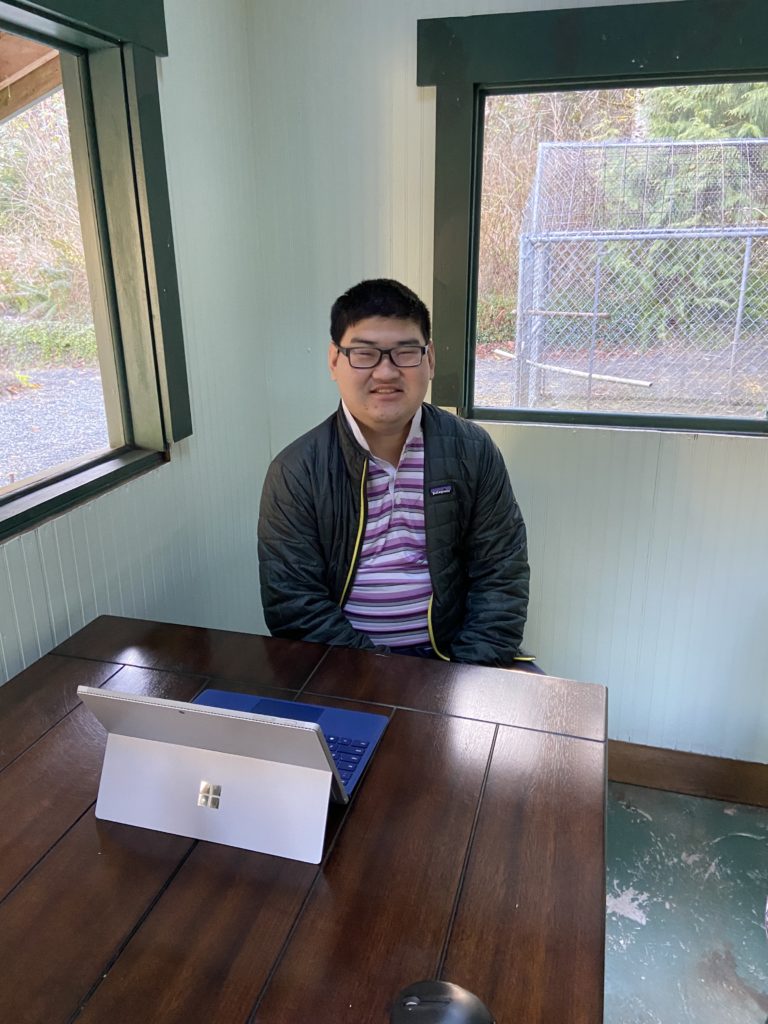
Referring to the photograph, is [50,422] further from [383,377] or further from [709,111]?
[709,111]

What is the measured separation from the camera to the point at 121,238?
1558 millimetres

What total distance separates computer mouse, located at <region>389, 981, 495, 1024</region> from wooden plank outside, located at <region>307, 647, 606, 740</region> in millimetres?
450

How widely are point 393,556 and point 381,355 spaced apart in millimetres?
419

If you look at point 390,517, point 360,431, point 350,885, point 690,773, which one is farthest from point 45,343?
point 690,773

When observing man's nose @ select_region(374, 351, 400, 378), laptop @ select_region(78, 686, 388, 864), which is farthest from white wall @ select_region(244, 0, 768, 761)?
laptop @ select_region(78, 686, 388, 864)

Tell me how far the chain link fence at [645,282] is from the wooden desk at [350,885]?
3.62ft

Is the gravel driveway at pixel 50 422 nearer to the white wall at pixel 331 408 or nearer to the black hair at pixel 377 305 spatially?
the white wall at pixel 331 408

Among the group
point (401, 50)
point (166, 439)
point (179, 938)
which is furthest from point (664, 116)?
point (179, 938)

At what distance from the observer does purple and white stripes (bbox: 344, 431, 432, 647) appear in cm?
154

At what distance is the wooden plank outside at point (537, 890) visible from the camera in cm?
70

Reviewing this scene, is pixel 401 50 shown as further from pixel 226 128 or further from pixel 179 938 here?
pixel 179 938

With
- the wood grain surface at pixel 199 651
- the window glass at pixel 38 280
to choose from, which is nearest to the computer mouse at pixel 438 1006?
the wood grain surface at pixel 199 651

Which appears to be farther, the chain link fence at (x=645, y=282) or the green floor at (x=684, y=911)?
the chain link fence at (x=645, y=282)

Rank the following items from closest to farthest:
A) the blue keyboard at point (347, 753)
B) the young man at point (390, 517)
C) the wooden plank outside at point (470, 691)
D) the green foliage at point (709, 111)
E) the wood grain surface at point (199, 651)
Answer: the blue keyboard at point (347, 753)
the wooden plank outside at point (470, 691)
the wood grain surface at point (199, 651)
the young man at point (390, 517)
the green foliage at point (709, 111)
